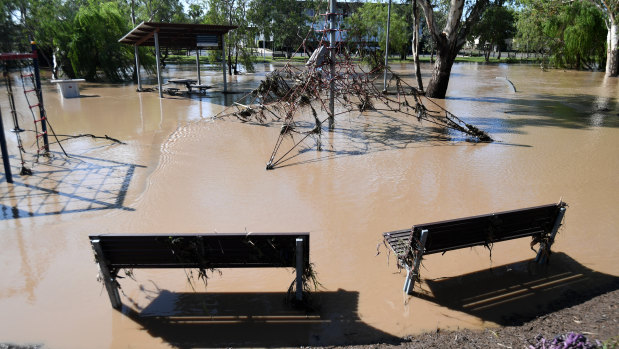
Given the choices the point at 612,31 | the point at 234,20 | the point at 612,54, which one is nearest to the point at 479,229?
the point at 234,20

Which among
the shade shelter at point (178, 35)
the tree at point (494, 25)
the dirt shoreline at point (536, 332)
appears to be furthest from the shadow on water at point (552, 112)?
the tree at point (494, 25)

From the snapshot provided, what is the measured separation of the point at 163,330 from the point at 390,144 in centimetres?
818

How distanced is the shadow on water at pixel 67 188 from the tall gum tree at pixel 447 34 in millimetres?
13314

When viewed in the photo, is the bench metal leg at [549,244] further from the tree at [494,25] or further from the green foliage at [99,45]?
the tree at [494,25]

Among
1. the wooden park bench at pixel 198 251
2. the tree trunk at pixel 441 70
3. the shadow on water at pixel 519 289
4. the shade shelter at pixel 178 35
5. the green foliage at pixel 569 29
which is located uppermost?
the green foliage at pixel 569 29

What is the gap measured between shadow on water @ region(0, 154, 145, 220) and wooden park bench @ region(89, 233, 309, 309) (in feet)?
10.1

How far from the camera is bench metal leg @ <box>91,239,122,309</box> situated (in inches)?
169

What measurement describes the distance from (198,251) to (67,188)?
5.01 metres

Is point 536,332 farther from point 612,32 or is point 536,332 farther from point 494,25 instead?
point 494,25

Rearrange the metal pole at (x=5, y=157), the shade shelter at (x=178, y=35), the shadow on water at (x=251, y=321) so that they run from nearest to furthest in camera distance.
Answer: the shadow on water at (x=251, y=321) < the metal pole at (x=5, y=157) < the shade shelter at (x=178, y=35)

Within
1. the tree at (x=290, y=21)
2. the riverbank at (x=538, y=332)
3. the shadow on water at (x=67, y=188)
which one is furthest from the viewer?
the tree at (x=290, y=21)

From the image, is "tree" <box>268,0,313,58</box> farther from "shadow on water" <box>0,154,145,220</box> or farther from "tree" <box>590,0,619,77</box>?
"shadow on water" <box>0,154,145,220</box>

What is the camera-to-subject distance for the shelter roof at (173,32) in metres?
18.0

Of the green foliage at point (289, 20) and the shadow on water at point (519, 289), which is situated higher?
the green foliage at point (289, 20)
